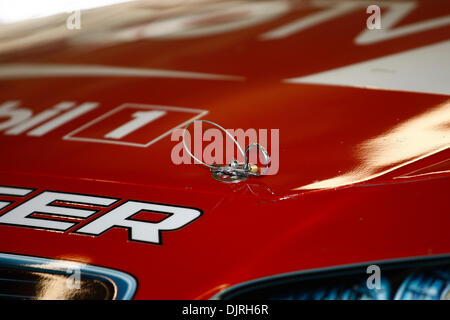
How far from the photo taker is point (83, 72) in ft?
5.49

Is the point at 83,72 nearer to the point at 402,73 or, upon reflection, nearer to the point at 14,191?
the point at 14,191

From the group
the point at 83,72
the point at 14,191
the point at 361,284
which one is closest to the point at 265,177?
the point at 361,284

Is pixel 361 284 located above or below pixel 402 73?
below

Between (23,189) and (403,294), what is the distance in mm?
701

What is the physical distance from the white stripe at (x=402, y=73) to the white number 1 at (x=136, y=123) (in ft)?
1.05

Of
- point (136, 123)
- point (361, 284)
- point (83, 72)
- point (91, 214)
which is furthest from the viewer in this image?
point (83, 72)

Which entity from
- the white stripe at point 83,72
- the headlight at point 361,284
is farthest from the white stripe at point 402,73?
the headlight at point 361,284

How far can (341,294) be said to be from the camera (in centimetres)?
88

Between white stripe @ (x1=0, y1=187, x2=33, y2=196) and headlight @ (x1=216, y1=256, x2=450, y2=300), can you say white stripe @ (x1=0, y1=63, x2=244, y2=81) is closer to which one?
white stripe @ (x1=0, y1=187, x2=33, y2=196)

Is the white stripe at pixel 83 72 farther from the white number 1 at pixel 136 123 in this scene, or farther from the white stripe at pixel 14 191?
the white stripe at pixel 14 191

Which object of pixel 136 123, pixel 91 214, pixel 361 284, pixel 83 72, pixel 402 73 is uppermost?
pixel 83 72

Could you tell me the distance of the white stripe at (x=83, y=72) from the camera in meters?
1.57

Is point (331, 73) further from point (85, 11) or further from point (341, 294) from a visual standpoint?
point (85, 11)

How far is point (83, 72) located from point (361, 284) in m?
1.06
